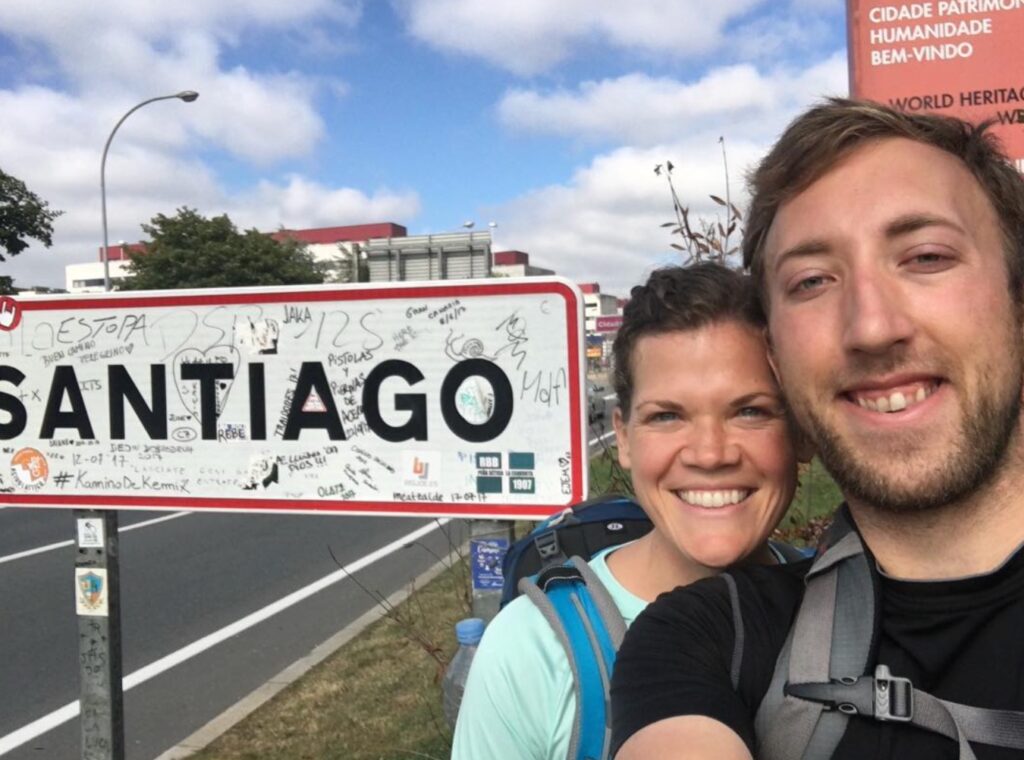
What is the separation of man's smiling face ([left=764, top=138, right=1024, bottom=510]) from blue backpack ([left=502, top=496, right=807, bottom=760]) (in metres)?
0.31

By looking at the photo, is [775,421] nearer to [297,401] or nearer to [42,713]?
[297,401]

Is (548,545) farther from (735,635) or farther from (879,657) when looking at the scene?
(879,657)

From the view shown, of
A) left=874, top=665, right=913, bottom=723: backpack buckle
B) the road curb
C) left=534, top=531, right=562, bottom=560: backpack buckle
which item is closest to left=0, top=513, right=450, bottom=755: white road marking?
the road curb

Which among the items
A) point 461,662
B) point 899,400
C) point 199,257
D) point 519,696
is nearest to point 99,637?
point 461,662

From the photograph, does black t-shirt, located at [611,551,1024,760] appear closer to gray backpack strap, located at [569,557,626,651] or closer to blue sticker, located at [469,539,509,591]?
gray backpack strap, located at [569,557,626,651]

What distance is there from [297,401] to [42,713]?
3.88m

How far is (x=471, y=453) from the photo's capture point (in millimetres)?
2396

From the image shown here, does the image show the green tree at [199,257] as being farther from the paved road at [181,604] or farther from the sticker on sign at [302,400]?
the sticker on sign at [302,400]

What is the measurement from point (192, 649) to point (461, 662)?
180 inches

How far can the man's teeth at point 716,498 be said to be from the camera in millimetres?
1499

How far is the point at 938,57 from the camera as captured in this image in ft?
12.3

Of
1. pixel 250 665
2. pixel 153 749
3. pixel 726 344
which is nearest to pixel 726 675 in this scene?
pixel 726 344

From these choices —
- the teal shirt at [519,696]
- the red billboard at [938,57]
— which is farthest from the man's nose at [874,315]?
the red billboard at [938,57]

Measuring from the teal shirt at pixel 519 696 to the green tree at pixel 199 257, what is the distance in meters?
30.9
